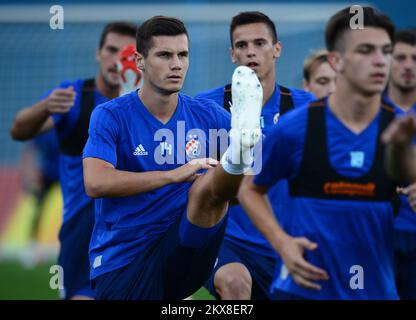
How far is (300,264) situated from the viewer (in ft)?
17.5

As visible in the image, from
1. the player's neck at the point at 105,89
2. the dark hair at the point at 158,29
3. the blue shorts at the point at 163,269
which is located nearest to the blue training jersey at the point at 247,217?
the dark hair at the point at 158,29

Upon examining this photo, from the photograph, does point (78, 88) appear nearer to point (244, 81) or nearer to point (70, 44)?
point (244, 81)

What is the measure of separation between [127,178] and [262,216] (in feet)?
3.82

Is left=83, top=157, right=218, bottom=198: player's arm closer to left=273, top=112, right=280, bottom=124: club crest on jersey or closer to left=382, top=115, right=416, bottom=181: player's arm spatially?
left=382, top=115, right=416, bottom=181: player's arm

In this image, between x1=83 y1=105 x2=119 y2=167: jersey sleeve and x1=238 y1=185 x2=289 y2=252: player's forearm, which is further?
x1=83 y1=105 x2=119 y2=167: jersey sleeve

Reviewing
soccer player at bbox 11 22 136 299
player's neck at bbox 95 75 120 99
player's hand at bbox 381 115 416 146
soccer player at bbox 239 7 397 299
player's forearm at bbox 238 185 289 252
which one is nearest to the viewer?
player's hand at bbox 381 115 416 146

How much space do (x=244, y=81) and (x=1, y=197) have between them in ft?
36.3

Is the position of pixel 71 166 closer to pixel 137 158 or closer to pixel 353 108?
pixel 137 158

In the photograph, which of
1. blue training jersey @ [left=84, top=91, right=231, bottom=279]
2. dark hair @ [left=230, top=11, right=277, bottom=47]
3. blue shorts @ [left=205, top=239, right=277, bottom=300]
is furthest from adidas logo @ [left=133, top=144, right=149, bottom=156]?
dark hair @ [left=230, top=11, right=277, bottom=47]

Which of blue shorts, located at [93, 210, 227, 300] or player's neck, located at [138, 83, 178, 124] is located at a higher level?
player's neck, located at [138, 83, 178, 124]

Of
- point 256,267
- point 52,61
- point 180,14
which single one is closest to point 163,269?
point 256,267

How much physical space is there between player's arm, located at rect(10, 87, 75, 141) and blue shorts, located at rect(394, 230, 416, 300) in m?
3.16

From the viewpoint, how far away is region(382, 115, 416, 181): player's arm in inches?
193

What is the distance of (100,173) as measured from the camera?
6.51 metres
